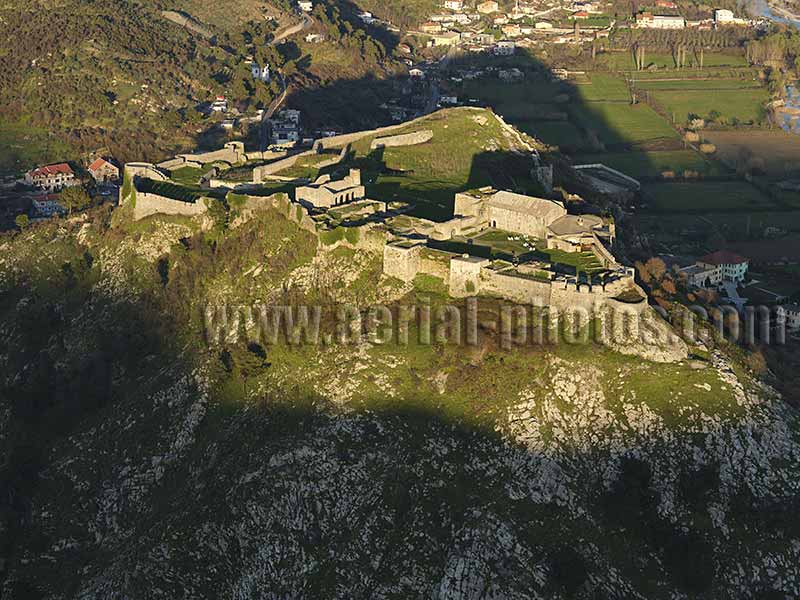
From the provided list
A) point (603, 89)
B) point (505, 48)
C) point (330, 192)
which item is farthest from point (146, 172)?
point (505, 48)

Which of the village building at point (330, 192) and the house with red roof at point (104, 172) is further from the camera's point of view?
the house with red roof at point (104, 172)

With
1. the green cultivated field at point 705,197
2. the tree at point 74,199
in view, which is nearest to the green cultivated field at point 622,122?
the green cultivated field at point 705,197

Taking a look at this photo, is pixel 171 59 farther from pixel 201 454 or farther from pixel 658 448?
pixel 658 448

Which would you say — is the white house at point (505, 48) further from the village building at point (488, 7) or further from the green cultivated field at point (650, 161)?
the green cultivated field at point (650, 161)

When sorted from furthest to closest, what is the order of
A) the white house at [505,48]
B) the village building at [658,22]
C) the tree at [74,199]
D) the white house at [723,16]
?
the white house at [723,16] < the village building at [658,22] < the white house at [505,48] < the tree at [74,199]

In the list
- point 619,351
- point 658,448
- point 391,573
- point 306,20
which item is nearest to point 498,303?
point 619,351

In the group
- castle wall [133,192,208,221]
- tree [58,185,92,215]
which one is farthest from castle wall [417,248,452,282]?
tree [58,185,92,215]

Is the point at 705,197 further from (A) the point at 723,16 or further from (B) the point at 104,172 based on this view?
(A) the point at 723,16
